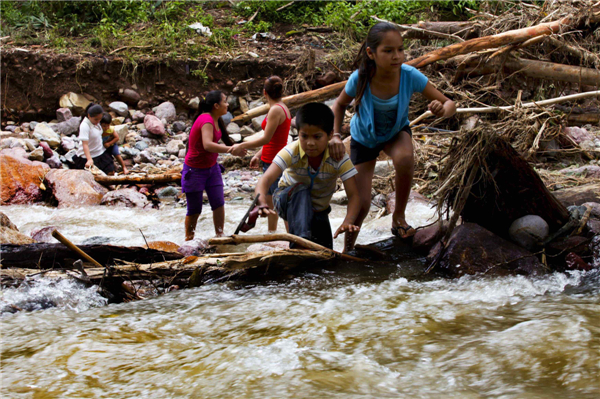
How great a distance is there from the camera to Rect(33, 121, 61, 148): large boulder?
9.57 metres

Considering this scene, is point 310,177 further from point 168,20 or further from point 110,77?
point 168,20

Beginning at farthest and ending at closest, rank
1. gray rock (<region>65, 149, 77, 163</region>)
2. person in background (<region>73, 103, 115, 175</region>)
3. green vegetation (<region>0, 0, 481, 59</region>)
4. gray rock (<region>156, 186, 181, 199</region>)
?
green vegetation (<region>0, 0, 481, 59</region>) < gray rock (<region>65, 149, 77, 163</region>) < gray rock (<region>156, 186, 181, 199</region>) < person in background (<region>73, 103, 115, 175</region>)

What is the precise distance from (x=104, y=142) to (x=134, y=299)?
5.78 m

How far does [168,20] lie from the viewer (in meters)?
12.1

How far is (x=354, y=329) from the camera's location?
254cm

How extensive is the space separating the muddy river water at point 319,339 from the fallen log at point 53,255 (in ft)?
0.82

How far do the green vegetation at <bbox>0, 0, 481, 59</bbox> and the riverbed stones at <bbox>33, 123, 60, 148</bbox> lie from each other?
2191mm

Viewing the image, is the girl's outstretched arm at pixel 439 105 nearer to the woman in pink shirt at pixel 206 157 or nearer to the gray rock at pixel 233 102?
the woman in pink shirt at pixel 206 157

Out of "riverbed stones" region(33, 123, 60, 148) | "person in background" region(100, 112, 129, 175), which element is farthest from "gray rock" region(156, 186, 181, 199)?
"riverbed stones" region(33, 123, 60, 148)

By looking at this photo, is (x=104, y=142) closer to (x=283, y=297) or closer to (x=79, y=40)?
(x=79, y=40)

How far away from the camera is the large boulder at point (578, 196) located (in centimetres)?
430

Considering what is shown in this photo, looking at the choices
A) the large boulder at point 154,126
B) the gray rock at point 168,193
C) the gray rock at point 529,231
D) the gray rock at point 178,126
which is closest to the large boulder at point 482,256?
the gray rock at point 529,231

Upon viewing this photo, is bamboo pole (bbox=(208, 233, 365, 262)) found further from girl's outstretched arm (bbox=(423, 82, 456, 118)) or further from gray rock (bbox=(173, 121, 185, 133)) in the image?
gray rock (bbox=(173, 121, 185, 133))

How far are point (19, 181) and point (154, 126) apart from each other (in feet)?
10.5
